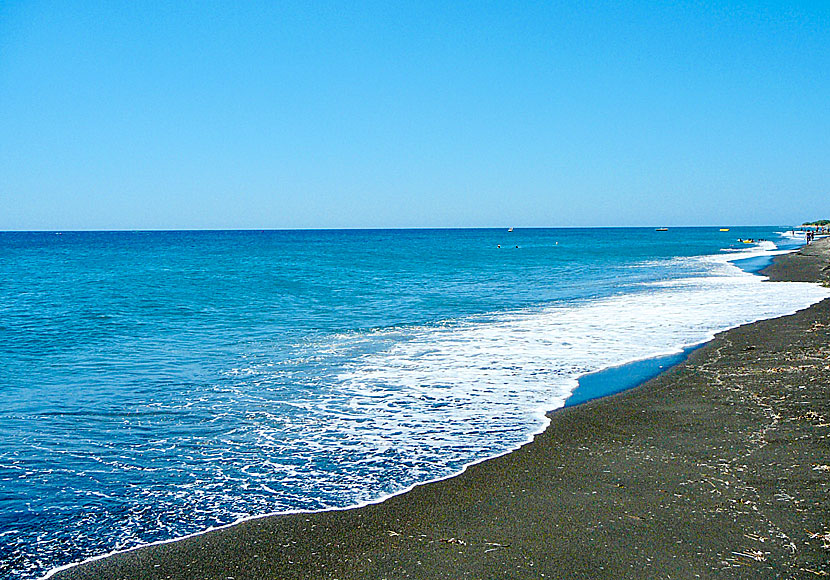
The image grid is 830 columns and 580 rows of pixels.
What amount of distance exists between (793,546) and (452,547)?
287cm

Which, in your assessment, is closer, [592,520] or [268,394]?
[592,520]

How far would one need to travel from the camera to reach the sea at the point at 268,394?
6.94 metres

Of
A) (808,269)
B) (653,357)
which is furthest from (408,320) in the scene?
(808,269)

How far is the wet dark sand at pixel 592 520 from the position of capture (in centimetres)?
536

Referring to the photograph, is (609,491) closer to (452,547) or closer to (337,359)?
(452,547)

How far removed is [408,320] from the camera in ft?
72.5

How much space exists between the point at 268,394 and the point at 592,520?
7094 mm

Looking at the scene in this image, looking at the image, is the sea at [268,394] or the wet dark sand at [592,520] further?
the sea at [268,394]

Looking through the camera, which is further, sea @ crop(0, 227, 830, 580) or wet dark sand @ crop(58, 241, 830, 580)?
sea @ crop(0, 227, 830, 580)

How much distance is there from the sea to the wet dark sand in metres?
0.51

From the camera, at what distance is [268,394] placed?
11781mm

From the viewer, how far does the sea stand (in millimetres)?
6938

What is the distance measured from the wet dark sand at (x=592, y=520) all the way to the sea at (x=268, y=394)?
0.51 m

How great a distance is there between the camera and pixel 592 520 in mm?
6152
